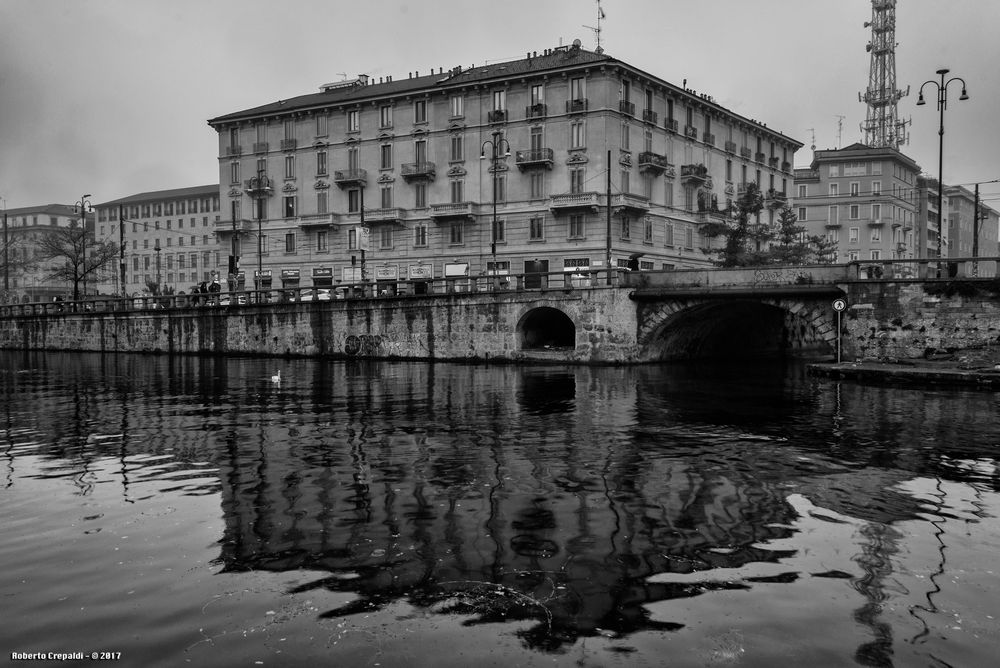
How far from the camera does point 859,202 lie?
312 ft

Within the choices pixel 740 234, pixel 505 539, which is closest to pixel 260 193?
pixel 740 234

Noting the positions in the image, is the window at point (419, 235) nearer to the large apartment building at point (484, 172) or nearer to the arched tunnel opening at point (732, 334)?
the large apartment building at point (484, 172)

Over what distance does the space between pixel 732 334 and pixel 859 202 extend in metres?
51.6

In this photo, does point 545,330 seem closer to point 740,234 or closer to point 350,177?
point 740,234

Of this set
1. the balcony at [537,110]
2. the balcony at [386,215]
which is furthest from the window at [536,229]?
the balcony at [386,215]

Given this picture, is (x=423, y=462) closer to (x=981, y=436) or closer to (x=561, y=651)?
(x=561, y=651)

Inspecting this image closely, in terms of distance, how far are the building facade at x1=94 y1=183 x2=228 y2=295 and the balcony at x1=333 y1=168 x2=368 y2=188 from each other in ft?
224

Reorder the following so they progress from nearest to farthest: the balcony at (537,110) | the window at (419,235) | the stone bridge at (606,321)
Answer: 1. the stone bridge at (606,321)
2. the balcony at (537,110)
3. the window at (419,235)

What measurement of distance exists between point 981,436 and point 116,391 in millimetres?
29118

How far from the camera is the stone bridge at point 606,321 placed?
36.3m

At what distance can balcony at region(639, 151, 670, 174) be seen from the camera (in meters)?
60.4

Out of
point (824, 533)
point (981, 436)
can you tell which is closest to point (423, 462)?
point (824, 533)

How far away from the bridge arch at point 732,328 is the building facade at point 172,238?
3844 inches

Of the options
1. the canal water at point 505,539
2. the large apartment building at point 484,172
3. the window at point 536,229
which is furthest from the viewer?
the window at point 536,229
